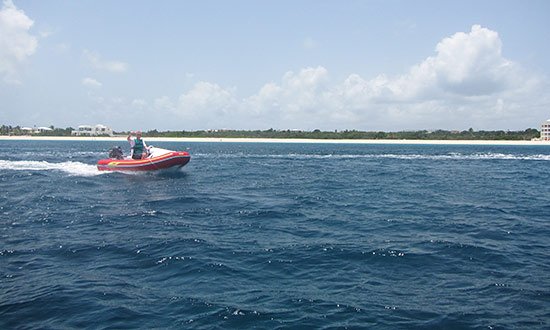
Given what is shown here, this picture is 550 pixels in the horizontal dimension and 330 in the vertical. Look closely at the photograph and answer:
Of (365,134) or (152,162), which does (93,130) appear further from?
(152,162)

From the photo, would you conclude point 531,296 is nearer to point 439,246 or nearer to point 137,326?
point 439,246

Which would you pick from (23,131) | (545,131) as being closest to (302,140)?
(545,131)

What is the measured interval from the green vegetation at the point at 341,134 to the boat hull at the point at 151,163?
12132 centimetres

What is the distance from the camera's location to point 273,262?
9336 mm

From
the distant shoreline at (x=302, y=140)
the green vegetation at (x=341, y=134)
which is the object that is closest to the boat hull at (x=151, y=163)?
the distant shoreline at (x=302, y=140)

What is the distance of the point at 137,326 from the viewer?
20.5 feet

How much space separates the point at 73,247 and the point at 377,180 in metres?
20.4

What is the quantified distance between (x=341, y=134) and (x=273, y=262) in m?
143

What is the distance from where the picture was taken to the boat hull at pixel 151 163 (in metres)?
28.2

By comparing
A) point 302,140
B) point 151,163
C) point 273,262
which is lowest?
point 273,262

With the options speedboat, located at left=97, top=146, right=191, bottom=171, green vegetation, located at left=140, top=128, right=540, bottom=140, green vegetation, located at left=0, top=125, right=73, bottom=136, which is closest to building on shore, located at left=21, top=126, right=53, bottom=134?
green vegetation, located at left=0, top=125, right=73, bottom=136

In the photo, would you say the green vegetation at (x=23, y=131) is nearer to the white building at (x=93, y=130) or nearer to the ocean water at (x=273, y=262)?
the white building at (x=93, y=130)

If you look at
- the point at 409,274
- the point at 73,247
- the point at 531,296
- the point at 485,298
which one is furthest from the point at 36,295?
the point at 531,296

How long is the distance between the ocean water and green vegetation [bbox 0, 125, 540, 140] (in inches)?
5029
